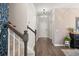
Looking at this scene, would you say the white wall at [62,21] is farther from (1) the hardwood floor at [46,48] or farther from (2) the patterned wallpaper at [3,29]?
(2) the patterned wallpaper at [3,29]

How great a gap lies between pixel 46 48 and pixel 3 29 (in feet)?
2.05

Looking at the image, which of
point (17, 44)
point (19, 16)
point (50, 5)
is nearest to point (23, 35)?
point (17, 44)

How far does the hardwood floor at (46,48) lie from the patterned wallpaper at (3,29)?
1.42 feet

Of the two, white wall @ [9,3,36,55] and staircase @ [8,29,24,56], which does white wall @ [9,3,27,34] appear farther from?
staircase @ [8,29,24,56]

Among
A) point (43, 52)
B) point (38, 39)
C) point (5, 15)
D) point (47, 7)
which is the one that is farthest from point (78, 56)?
point (5, 15)

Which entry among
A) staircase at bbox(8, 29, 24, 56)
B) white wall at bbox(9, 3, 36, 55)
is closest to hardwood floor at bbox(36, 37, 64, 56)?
white wall at bbox(9, 3, 36, 55)

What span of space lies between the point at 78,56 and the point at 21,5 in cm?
102

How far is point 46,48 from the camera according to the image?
1.41 meters

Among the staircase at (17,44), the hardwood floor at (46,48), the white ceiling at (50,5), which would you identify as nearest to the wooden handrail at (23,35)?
the staircase at (17,44)

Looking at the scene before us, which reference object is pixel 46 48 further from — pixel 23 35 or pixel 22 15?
pixel 22 15

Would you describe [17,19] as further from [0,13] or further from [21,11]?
[0,13]

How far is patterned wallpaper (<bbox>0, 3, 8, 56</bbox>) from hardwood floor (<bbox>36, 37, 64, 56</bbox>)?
43 cm

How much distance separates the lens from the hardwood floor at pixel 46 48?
1.39 m

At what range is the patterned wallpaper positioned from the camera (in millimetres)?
1403
